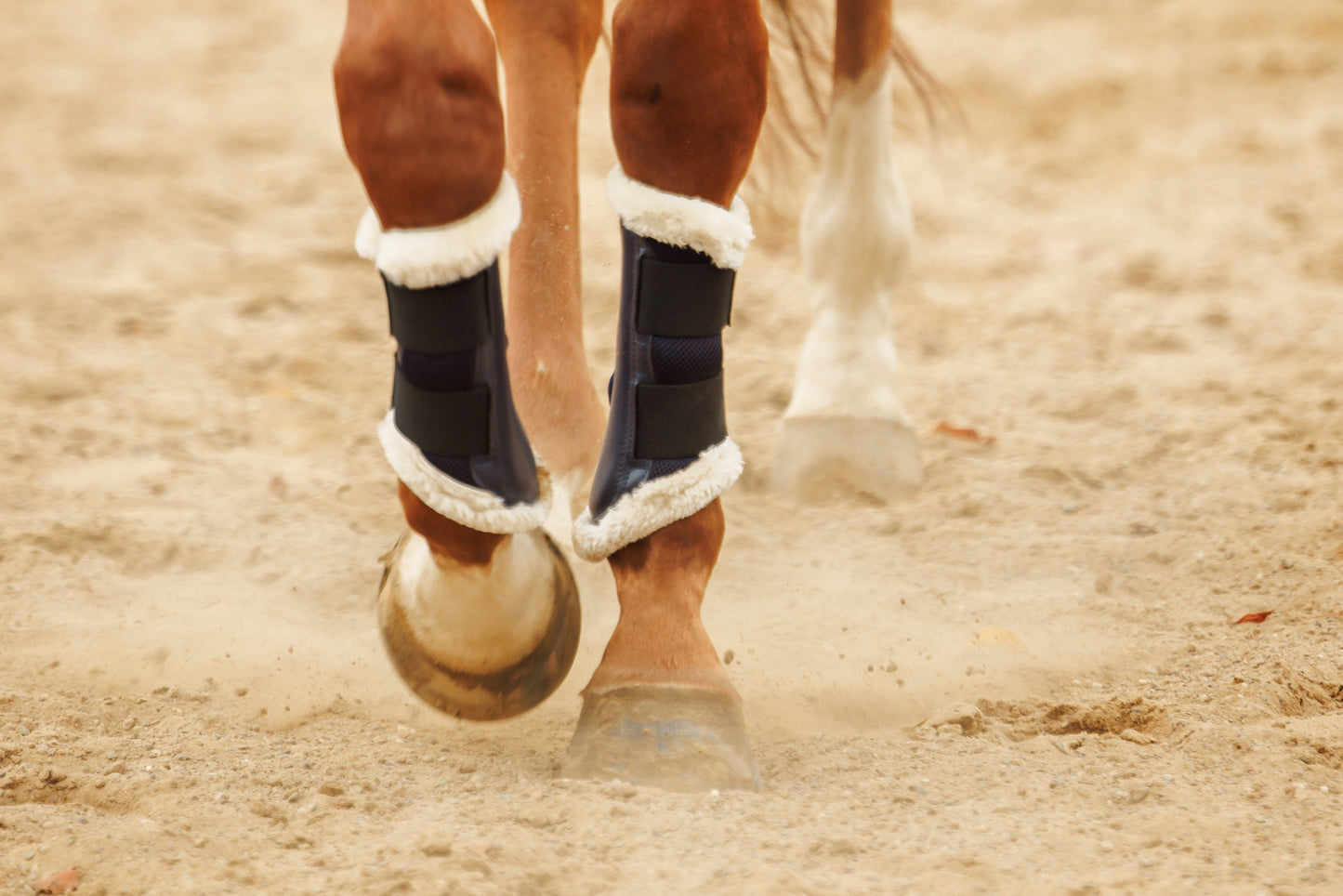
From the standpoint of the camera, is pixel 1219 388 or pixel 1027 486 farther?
pixel 1219 388

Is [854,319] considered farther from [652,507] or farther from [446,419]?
[446,419]

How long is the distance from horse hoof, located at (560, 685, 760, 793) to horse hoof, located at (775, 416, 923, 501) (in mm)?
909

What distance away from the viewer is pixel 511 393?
140 cm

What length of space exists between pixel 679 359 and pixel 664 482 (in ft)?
0.41

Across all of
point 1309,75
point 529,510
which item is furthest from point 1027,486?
point 1309,75

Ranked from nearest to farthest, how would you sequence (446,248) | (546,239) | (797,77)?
1. (446,248)
2. (546,239)
3. (797,77)

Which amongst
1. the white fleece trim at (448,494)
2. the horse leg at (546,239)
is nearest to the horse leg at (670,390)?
the white fleece trim at (448,494)

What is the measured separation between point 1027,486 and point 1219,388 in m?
0.53

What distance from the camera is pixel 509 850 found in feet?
3.61

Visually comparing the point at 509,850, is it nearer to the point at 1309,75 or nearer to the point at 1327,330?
the point at 1327,330

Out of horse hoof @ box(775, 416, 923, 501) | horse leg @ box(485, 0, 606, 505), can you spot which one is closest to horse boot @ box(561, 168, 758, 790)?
horse leg @ box(485, 0, 606, 505)

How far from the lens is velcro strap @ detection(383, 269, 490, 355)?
1.20 metres

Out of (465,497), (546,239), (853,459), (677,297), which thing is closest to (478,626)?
(465,497)

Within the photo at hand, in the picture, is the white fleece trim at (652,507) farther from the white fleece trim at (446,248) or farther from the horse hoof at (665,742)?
the white fleece trim at (446,248)
